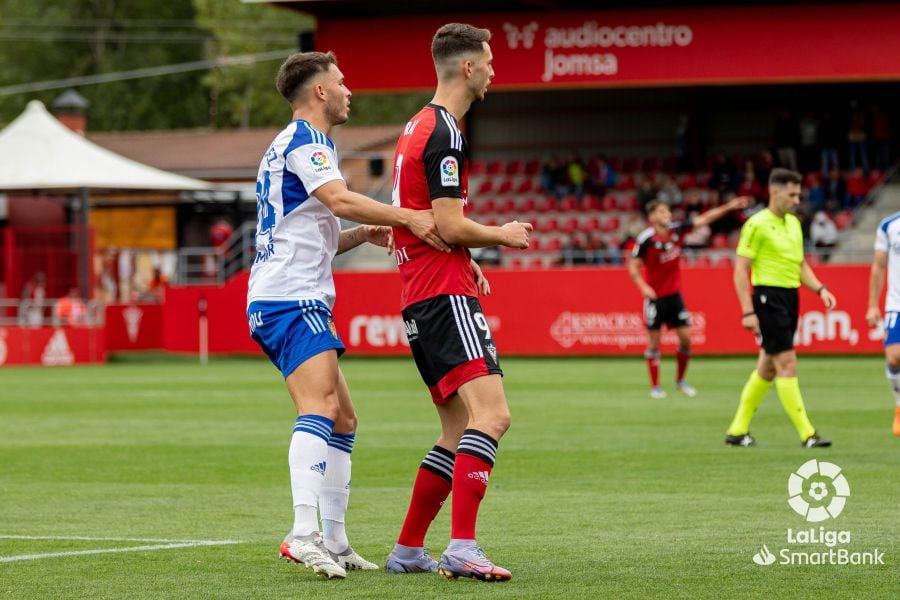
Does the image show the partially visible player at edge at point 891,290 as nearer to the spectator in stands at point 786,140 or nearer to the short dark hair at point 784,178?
the short dark hair at point 784,178

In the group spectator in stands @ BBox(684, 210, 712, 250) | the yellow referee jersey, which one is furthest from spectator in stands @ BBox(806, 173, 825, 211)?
the yellow referee jersey

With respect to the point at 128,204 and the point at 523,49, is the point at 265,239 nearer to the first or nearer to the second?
the point at 523,49

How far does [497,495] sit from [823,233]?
22.1 meters

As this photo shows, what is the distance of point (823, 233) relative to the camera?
31.1 metres

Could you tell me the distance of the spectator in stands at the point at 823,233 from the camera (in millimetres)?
30797

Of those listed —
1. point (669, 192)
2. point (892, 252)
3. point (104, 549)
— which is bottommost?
point (104, 549)

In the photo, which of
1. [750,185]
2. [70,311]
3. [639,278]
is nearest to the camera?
[639,278]

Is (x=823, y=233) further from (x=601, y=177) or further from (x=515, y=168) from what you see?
(x=515, y=168)

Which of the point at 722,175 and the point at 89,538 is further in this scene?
the point at 722,175

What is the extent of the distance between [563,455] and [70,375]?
54.1ft

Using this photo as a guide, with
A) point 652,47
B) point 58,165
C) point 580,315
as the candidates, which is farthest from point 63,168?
point 652,47

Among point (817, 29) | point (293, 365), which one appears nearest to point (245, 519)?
point (293, 365)

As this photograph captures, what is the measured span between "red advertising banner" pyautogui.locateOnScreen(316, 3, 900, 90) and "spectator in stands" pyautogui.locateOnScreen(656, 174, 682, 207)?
2.75 meters

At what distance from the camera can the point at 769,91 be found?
123ft
